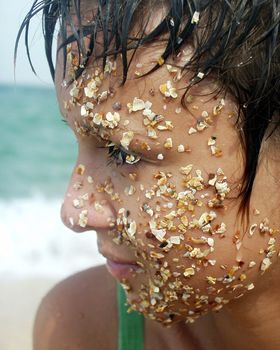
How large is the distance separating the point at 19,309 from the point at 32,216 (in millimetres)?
3010

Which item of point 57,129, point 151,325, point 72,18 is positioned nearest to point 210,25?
point 72,18

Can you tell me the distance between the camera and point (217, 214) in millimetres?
1459

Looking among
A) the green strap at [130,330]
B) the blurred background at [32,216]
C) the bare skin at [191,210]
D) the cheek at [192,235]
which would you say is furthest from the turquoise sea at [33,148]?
the cheek at [192,235]

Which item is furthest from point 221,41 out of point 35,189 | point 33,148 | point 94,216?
point 33,148

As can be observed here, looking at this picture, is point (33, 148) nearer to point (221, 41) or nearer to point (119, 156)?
point (119, 156)

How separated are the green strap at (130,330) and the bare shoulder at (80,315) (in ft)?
0.25

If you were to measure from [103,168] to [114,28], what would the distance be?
12.9 inches

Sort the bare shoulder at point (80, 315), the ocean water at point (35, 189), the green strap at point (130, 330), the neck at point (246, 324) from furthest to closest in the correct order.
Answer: the ocean water at point (35, 189)
the bare shoulder at point (80, 315)
the green strap at point (130, 330)
the neck at point (246, 324)

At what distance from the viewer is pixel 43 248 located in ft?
20.3

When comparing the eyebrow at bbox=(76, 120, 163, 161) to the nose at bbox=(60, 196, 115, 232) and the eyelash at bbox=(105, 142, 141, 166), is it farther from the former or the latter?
the nose at bbox=(60, 196, 115, 232)

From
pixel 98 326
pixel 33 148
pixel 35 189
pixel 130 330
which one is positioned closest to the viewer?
pixel 130 330

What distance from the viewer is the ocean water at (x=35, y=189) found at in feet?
19.3

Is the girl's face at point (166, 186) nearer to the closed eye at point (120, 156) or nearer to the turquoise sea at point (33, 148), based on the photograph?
the closed eye at point (120, 156)

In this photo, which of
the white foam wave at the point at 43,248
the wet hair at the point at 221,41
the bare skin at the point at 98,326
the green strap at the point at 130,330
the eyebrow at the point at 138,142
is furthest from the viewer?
the white foam wave at the point at 43,248
